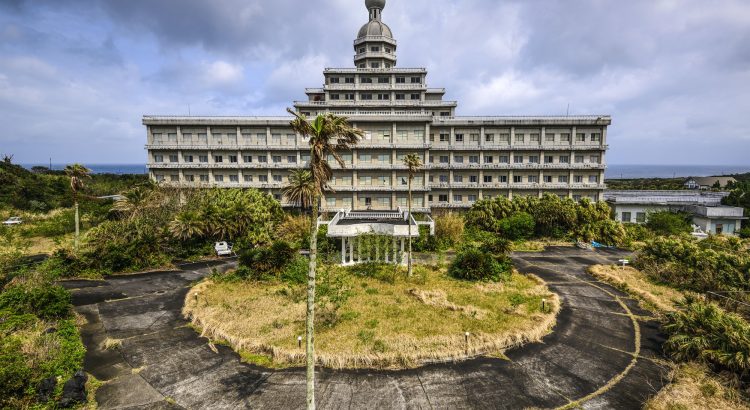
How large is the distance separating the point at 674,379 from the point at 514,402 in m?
8.13

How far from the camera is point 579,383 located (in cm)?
1612

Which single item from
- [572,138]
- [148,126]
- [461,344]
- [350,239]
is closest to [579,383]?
[461,344]

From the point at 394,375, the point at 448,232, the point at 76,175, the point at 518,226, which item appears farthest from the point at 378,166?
→ the point at 394,375

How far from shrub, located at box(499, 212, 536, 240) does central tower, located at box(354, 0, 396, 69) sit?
3257cm

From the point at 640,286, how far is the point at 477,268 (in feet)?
42.8

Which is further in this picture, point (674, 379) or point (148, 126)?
point (148, 126)

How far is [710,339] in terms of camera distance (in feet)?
58.0

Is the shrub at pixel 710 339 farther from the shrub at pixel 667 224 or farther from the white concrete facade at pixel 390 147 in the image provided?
the white concrete facade at pixel 390 147

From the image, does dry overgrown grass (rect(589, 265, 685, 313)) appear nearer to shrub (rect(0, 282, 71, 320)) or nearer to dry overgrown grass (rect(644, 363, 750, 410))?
dry overgrown grass (rect(644, 363, 750, 410))

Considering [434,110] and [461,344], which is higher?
[434,110]

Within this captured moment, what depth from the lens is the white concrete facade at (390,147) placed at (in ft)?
164

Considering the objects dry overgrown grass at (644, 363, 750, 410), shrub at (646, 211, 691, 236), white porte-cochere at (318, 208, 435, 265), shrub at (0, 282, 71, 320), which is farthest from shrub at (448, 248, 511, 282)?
shrub at (646, 211, 691, 236)

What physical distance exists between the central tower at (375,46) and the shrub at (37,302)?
50606 millimetres

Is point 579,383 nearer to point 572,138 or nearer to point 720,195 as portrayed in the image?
point 572,138
